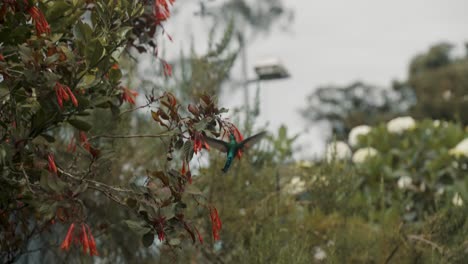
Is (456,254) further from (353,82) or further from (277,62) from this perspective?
(353,82)

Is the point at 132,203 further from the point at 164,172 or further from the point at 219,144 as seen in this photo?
the point at 219,144

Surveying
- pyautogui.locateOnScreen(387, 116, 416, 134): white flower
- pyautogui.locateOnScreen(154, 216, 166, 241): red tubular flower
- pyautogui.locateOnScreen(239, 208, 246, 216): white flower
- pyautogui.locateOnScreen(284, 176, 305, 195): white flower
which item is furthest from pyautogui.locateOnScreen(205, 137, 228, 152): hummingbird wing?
pyautogui.locateOnScreen(387, 116, 416, 134): white flower

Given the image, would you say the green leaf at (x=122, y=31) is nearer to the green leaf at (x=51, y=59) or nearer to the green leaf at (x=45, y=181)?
the green leaf at (x=51, y=59)

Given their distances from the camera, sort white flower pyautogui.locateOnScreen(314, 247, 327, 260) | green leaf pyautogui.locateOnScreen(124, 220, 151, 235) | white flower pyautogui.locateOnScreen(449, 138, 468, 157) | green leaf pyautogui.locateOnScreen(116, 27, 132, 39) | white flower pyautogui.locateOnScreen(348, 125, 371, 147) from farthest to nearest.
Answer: white flower pyautogui.locateOnScreen(348, 125, 371, 147)
white flower pyautogui.locateOnScreen(449, 138, 468, 157)
white flower pyautogui.locateOnScreen(314, 247, 327, 260)
green leaf pyautogui.locateOnScreen(116, 27, 132, 39)
green leaf pyautogui.locateOnScreen(124, 220, 151, 235)

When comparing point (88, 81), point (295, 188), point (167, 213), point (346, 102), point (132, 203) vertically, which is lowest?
point (346, 102)

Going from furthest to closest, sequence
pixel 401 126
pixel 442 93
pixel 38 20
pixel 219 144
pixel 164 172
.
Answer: pixel 442 93 < pixel 401 126 < pixel 219 144 < pixel 164 172 < pixel 38 20

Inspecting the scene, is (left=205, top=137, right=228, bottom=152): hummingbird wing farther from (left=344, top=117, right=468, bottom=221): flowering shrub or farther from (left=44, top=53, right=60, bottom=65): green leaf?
(left=344, top=117, right=468, bottom=221): flowering shrub

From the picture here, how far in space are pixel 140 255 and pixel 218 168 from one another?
805 millimetres

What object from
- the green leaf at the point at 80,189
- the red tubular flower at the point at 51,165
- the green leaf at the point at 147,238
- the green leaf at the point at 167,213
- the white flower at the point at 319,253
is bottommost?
the white flower at the point at 319,253

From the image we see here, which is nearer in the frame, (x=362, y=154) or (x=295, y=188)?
(x=295, y=188)

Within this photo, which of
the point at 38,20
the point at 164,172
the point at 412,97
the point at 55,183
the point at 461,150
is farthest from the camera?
the point at 412,97

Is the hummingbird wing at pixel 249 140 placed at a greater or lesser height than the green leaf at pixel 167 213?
greater

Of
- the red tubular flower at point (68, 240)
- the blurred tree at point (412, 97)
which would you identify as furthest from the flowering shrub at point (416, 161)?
the blurred tree at point (412, 97)

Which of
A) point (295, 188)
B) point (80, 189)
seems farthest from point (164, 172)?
point (295, 188)
